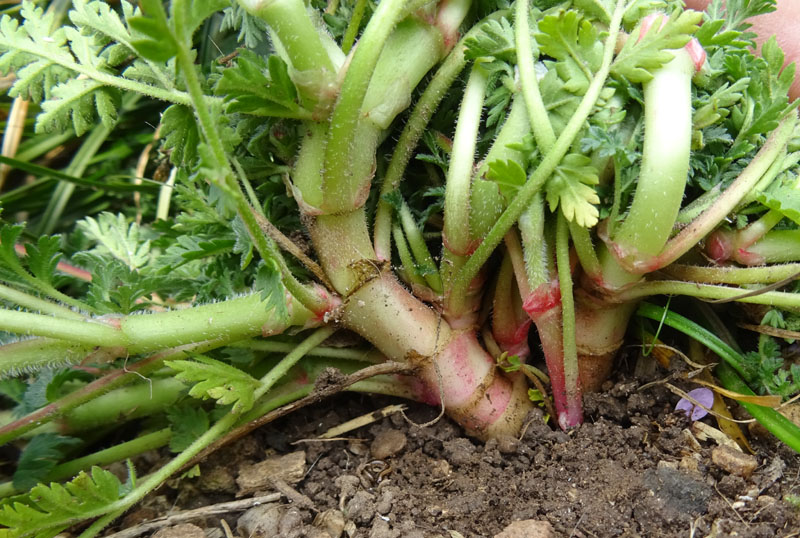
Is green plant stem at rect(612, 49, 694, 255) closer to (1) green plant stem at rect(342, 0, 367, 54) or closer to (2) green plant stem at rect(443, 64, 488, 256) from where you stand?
(2) green plant stem at rect(443, 64, 488, 256)

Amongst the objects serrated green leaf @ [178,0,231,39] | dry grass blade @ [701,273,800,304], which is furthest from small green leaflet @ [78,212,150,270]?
dry grass blade @ [701,273,800,304]

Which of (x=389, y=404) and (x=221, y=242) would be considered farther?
(x=389, y=404)

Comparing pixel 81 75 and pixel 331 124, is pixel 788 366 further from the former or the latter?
pixel 81 75

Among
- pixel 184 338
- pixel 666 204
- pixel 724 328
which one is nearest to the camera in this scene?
pixel 666 204

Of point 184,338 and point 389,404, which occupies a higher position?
point 184,338

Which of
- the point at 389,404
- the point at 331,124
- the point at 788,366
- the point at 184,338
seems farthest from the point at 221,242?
the point at 788,366

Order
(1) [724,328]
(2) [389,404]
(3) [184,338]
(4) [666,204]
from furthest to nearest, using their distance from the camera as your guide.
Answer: (2) [389,404] → (1) [724,328] → (3) [184,338] → (4) [666,204]

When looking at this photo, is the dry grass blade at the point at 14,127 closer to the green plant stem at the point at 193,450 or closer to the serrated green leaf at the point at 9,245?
the serrated green leaf at the point at 9,245

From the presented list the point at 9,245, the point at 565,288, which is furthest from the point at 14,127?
the point at 565,288
